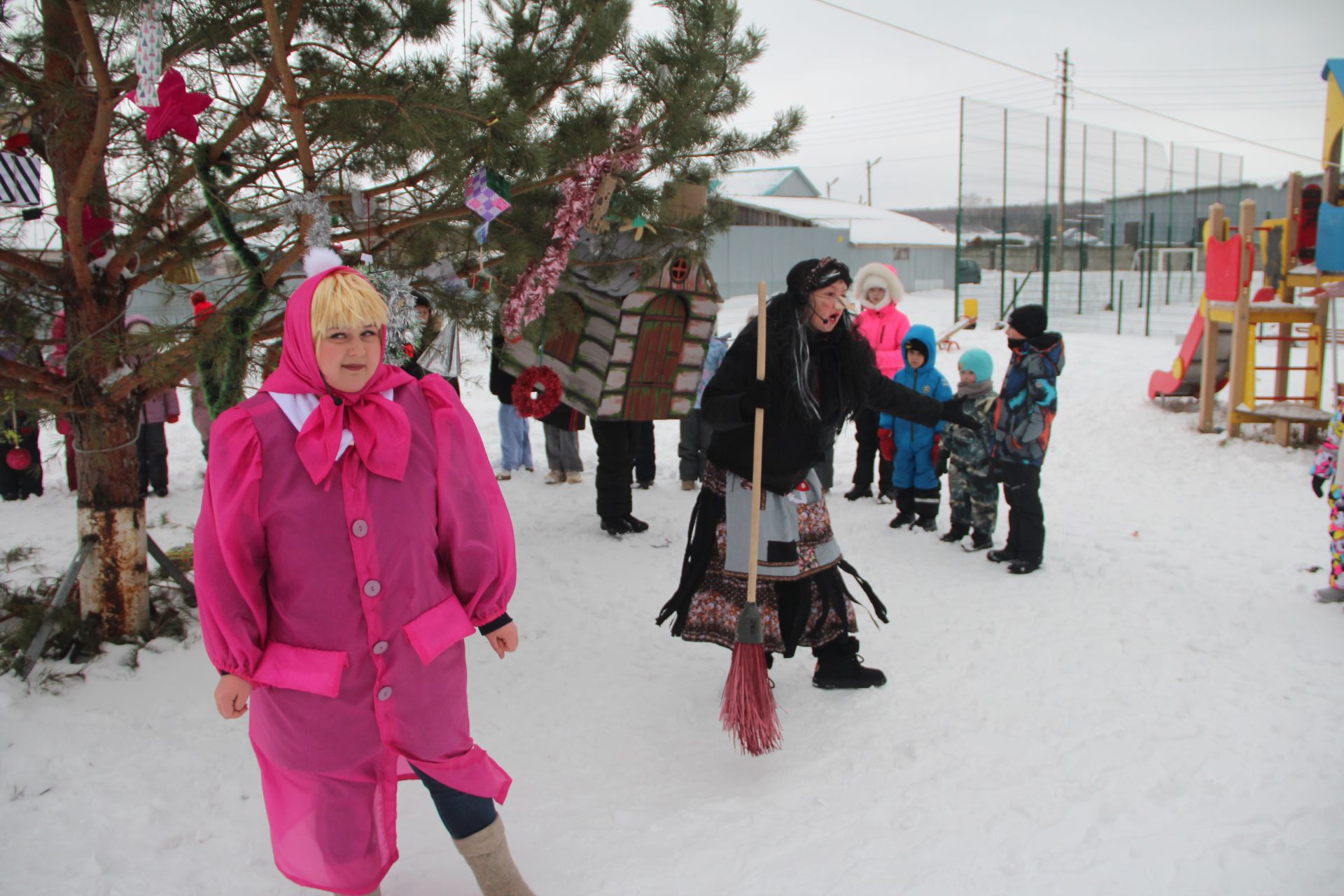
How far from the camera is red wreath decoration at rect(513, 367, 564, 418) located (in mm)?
5059

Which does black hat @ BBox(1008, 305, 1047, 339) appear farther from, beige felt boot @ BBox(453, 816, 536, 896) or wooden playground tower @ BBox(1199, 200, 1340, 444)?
beige felt boot @ BBox(453, 816, 536, 896)

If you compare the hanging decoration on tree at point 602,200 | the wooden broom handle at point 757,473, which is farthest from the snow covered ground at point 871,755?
the hanging decoration on tree at point 602,200

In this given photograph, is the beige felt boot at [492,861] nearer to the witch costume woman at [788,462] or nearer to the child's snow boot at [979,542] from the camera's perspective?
the witch costume woman at [788,462]

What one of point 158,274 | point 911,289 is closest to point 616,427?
point 158,274

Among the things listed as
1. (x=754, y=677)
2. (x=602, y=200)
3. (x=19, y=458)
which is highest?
(x=602, y=200)

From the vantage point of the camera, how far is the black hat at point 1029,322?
5062 mm

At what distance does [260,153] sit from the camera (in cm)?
384

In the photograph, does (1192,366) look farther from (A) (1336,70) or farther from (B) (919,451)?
(B) (919,451)

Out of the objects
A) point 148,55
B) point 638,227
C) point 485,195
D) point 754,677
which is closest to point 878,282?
point 638,227

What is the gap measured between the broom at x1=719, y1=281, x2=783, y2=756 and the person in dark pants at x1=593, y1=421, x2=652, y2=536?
276cm

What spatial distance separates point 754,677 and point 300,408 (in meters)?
1.80

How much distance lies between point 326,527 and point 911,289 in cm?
2545

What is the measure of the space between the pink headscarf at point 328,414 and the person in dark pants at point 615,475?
150 inches

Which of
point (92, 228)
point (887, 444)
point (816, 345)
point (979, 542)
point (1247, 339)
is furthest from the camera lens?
point (1247, 339)
